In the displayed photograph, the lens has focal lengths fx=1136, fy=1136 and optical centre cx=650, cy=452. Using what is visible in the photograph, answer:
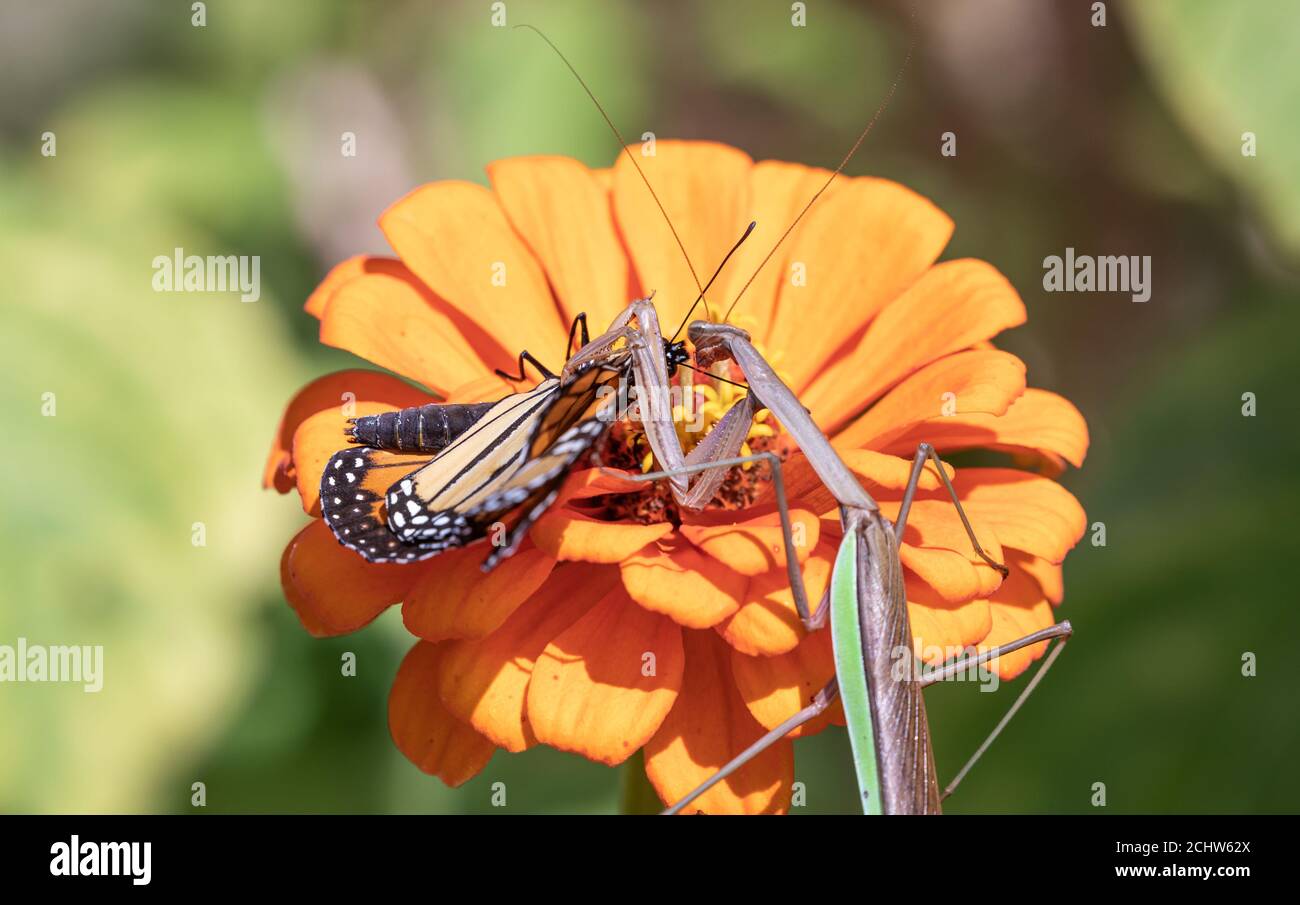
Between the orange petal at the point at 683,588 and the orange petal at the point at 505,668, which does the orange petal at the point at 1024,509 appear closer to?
the orange petal at the point at 683,588

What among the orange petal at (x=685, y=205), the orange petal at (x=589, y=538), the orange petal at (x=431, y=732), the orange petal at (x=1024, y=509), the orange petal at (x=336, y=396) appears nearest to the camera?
the orange petal at (x=589, y=538)

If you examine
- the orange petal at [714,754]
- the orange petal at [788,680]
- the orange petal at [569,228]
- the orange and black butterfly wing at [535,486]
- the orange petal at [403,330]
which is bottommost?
the orange petal at [714,754]

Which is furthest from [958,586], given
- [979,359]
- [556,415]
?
[556,415]

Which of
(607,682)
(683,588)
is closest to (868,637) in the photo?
(683,588)

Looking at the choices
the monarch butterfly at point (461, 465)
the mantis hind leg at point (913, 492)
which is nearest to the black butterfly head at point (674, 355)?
the monarch butterfly at point (461, 465)

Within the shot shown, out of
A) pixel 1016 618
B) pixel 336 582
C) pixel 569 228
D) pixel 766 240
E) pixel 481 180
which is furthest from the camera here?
pixel 481 180

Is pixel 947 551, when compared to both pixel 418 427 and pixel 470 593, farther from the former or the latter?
pixel 418 427

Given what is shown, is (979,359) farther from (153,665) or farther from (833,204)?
(153,665)

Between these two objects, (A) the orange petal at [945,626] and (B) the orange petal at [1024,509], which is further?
(B) the orange petal at [1024,509]

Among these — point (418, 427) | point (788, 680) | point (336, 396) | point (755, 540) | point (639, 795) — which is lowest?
point (639, 795)
